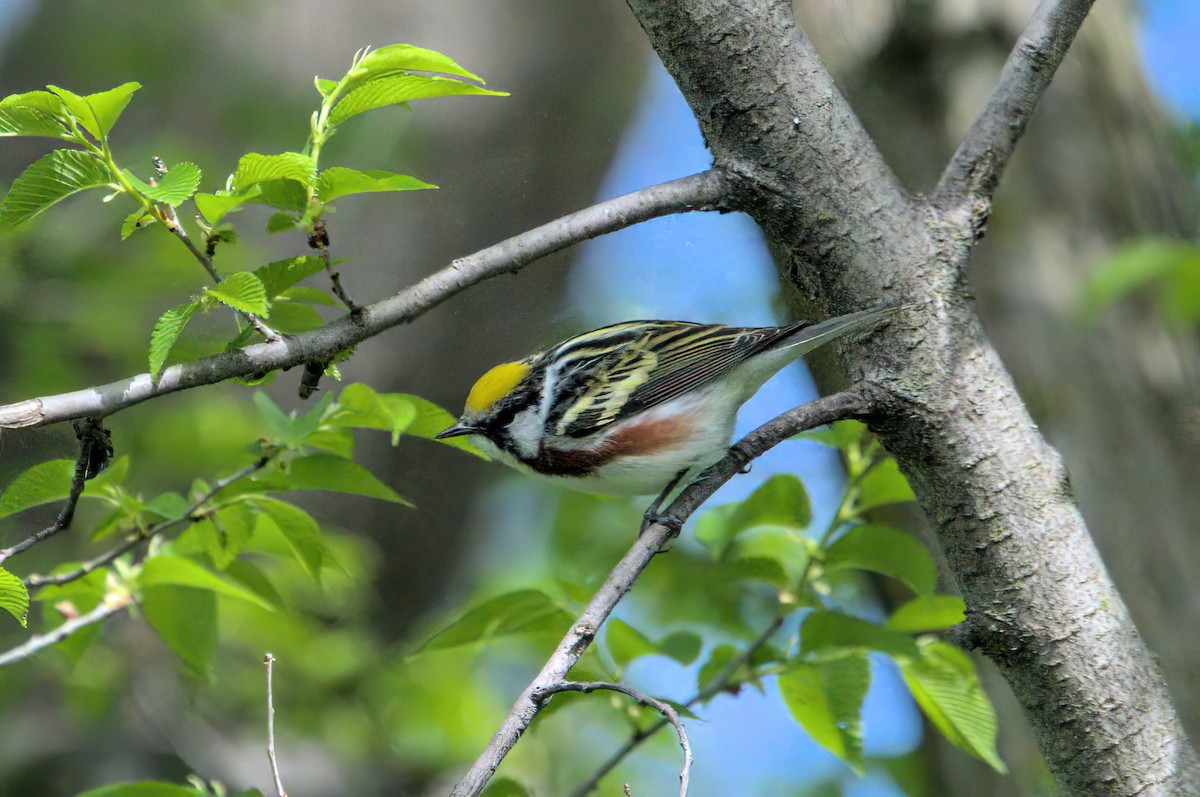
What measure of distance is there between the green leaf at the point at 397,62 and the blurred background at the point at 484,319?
1.04 metres

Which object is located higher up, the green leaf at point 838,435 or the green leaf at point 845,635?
the green leaf at point 838,435

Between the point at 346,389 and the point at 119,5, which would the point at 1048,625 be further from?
the point at 119,5

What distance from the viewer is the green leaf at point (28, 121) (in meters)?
1.47

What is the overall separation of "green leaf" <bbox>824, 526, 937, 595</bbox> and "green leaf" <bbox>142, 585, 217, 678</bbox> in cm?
157

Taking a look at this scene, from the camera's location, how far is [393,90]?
1.58 meters

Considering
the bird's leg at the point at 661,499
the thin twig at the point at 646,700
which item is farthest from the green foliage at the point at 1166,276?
the thin twig at the point at 646,700

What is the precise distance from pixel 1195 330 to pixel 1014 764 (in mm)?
1695

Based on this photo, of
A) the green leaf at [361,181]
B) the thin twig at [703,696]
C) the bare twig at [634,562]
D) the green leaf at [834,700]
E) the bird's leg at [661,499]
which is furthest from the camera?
the thin twig at [703,696]

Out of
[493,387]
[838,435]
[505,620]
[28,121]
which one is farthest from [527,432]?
[28,121]

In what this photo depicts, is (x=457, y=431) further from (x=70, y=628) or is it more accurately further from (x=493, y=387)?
(x=70, y=628)

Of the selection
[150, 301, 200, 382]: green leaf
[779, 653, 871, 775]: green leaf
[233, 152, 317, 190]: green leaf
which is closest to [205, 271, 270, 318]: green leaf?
[150, 301, 200, 382]: green leaf

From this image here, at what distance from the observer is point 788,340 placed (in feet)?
6.94

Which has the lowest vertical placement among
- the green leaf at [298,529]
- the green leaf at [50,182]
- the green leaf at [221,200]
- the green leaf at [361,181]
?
the green leaf at [298,529]

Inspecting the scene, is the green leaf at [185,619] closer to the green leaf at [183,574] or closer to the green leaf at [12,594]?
the green leaf at [183,574]
